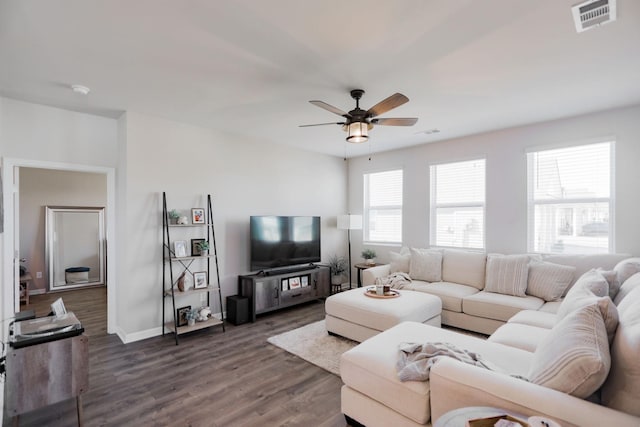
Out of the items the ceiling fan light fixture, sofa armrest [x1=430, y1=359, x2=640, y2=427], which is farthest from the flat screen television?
sofa armrest [x1=430, y1=359, x2=640, y2=427]

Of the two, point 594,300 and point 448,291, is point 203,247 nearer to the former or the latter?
point 448,291

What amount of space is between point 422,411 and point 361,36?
2.37 metres

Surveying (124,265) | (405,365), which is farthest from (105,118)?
(405,365)

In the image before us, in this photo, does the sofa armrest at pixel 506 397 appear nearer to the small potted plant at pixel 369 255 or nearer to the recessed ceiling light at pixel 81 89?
the recessed ceiling light at pixel 81 89

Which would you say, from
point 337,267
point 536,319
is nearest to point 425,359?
point 536,319

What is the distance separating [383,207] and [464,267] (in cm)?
201

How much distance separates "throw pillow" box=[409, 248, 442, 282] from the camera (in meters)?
4.62

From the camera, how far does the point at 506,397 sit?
4.69ft

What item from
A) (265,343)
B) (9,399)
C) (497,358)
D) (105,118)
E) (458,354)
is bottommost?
(265,343)

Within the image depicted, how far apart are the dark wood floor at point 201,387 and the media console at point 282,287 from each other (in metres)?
0.67

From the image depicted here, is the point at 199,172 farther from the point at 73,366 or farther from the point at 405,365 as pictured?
the point at 405,365

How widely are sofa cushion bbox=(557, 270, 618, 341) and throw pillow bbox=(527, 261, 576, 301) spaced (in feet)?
3.45

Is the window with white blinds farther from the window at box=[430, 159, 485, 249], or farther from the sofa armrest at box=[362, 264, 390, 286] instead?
the sofa armrest at box=[362, 264, 390, 286]

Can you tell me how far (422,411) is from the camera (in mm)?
1729
